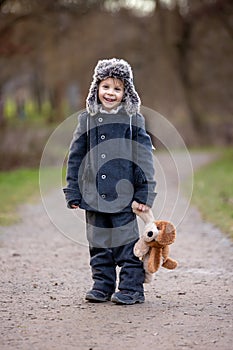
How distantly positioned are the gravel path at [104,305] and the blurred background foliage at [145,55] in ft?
58.7

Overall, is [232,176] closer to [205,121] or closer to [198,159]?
[198,159]

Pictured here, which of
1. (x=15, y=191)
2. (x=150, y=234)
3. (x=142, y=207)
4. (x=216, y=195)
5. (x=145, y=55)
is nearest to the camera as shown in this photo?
(x=150, y=234)

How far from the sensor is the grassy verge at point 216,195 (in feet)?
35.4

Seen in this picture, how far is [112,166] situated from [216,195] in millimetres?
8864

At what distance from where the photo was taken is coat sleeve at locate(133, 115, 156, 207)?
5688 millimetres

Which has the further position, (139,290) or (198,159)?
(198,159)

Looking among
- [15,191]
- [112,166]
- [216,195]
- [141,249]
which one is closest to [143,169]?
[112,166]

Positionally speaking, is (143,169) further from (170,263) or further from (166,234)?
(170,263)

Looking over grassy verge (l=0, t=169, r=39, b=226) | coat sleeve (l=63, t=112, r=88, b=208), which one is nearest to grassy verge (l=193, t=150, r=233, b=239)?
grassy verge (l=0, t=169, r=39, b=226)

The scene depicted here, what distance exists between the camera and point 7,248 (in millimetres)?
8516

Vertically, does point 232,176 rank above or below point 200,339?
above

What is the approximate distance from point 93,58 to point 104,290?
29258mm

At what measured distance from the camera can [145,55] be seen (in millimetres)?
36781

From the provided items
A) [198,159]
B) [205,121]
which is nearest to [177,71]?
[205,121]
